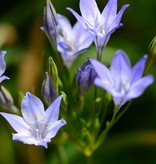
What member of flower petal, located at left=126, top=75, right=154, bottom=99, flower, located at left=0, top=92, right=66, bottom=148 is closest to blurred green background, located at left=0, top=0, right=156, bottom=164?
flower, located at left=0, top=92, right=66, bottom=148

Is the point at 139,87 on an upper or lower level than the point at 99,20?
lower

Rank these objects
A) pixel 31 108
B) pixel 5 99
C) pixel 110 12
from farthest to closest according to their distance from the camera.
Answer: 1. pixel 5 99
2. pixel 110 12
3. pixel 31 108

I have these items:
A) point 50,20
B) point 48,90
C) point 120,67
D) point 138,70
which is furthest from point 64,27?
point 138,70

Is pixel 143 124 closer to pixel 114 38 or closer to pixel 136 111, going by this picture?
pixel 136 111

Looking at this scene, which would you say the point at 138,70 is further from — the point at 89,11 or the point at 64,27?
the point at 64,27

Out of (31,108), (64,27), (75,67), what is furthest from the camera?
(75,67)

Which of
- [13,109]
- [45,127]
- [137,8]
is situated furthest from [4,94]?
[137,8]

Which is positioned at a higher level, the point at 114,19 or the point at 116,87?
the point at 114,19
